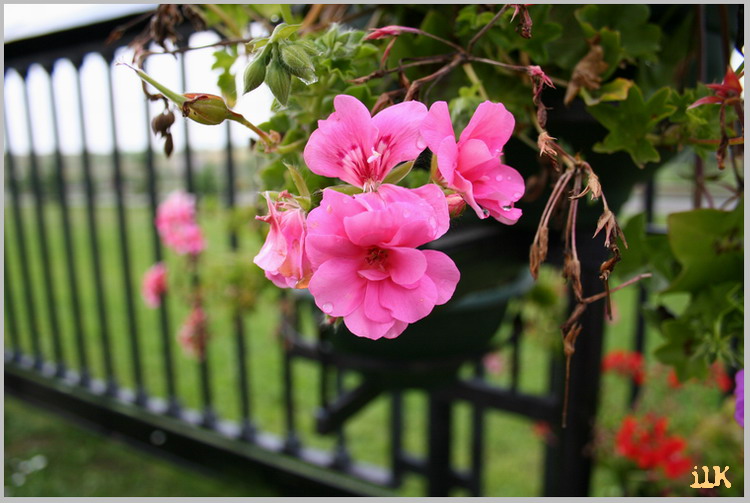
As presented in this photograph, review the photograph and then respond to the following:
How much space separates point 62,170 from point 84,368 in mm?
582

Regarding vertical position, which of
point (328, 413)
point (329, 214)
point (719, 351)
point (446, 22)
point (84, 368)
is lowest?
point (84, 368)

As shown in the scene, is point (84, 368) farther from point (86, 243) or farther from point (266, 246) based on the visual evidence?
point (86, 243)

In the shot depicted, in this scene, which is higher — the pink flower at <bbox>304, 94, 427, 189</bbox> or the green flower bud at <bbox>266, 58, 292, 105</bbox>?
the green flower bud at <bbox>266, 58, 292, 105</bbox>

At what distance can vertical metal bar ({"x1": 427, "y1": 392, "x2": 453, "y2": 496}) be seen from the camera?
121cm

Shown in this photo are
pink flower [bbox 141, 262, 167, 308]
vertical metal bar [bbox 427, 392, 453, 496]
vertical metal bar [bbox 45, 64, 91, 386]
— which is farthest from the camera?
vertical metal bar [bbox 45, 64, 91, 386]

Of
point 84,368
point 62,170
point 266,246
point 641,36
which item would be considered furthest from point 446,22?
point 84,368

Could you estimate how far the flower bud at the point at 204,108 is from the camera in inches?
11.5

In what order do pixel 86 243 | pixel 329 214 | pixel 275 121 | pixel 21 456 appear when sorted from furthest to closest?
pixel 86 243 → pixel 21 456 → pixel 275 121 → pixel 329 214

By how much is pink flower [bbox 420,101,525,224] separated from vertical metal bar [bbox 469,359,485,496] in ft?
3.26

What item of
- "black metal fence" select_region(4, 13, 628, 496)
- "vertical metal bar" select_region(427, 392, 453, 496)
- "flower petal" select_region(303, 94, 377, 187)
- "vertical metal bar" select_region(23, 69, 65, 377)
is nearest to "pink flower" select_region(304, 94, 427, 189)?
"flower petal" select_region(303, 94, 377, 187)

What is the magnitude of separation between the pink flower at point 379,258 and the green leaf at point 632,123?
197mm

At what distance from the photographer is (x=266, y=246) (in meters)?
0.27

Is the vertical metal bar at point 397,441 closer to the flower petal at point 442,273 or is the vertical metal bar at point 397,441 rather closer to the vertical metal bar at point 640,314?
the vertical metal bar at point 640,314

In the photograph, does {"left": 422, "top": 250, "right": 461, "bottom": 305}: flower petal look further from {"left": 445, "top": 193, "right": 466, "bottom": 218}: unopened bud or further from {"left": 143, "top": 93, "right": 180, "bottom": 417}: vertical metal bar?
{"left": 143, "top": 93, "right": 180, "bottom": 417}: vertical metal bar
